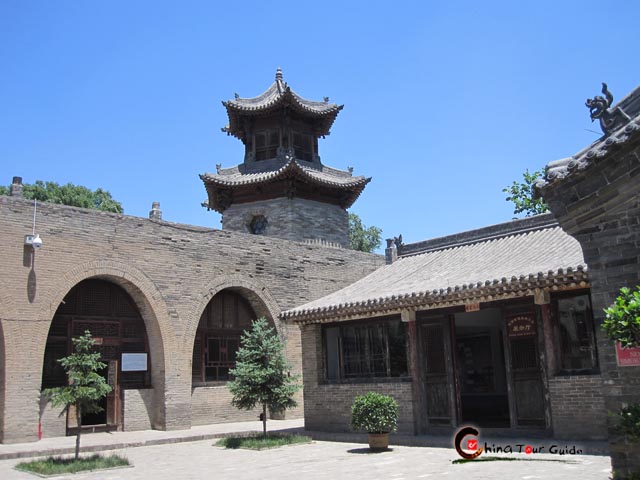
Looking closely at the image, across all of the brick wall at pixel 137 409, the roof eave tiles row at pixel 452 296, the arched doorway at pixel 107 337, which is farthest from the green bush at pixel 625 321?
the arched doorway at pixel 107 337

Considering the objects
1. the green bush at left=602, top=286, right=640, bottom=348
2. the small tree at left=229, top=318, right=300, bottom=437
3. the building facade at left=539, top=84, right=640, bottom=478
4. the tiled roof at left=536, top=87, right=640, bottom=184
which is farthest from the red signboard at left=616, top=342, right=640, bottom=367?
the small tree at left=229, top=318, right=300, bottom=437

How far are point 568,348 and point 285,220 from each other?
1271 centimetres

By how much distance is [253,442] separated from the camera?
42.2ft

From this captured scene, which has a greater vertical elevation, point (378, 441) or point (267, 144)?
point (267, 144)

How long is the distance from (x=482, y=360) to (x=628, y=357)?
1157 cm

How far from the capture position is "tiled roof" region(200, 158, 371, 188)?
878 inches

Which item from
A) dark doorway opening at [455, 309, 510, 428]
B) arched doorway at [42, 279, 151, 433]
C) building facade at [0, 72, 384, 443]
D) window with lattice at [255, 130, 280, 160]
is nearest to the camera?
building facade at [0, 72, 384, 443]

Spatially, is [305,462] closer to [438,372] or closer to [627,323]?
[438,372]

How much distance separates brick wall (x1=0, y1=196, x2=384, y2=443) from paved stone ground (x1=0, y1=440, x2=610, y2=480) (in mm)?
3033

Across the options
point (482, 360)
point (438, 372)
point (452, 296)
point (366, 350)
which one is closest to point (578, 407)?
point (452, 296)

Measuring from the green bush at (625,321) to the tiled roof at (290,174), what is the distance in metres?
17.5

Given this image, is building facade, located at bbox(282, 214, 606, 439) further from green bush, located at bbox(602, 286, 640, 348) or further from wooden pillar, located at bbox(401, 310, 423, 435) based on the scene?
green bush, located at bbox(602, 286, 640, 348)

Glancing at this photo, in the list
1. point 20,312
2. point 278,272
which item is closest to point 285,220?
point 278,272

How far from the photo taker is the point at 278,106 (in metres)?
23.9
